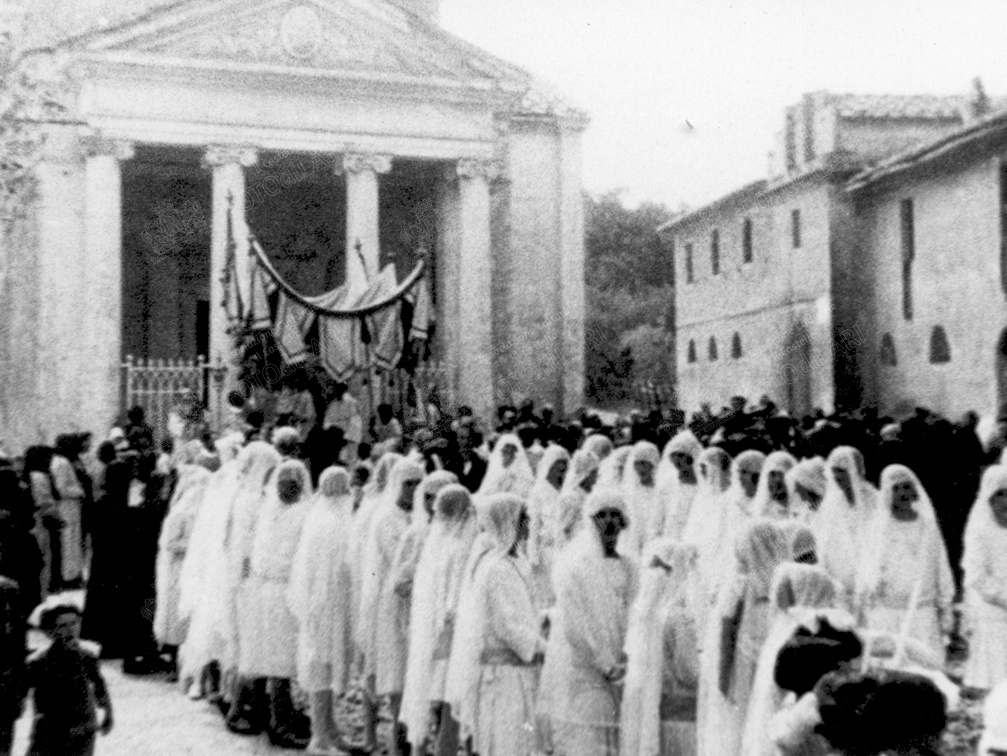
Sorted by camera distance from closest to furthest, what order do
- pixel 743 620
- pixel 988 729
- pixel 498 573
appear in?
1. pixel 988 729
2. pixel 743 620
3. pixel 498 573

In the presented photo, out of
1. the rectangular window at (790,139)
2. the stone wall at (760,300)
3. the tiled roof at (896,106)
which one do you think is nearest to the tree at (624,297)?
the stone wall at (760,300)

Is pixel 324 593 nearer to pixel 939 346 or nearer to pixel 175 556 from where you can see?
pixel 175 556

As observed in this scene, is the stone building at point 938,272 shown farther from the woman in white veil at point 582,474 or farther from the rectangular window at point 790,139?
the woman in white veil at point 582,474

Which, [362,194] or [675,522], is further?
[362,194]

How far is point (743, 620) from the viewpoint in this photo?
6.34m

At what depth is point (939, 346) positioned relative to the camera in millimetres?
25953

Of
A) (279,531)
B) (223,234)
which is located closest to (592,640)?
(279,531)

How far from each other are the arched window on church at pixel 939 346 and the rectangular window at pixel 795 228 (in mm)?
5545

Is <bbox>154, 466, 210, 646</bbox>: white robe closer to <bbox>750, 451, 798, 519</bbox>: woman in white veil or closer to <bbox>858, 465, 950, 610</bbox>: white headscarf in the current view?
<bbox>750, 451, 798, 519</bbox>: woman in white veil

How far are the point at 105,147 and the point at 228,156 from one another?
6.77ft

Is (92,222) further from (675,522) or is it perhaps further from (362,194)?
(675,522)

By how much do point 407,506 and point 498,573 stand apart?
203 centimetres

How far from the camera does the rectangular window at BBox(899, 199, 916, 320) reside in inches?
1071

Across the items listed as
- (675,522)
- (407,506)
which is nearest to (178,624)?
(407,506)
